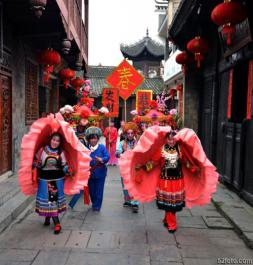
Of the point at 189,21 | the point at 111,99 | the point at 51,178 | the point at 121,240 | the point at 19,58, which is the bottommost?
the point at 121,240

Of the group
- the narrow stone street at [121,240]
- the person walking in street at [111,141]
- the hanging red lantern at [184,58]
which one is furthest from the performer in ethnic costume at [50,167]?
the person walking in street at [111,141]

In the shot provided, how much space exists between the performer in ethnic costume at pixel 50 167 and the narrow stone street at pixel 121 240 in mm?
440

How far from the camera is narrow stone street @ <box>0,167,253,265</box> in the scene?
4066 mm

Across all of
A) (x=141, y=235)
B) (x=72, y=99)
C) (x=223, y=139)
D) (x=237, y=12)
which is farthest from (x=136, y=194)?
(x=72, y=99)

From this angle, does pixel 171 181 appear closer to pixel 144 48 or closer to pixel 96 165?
pixel 96 165

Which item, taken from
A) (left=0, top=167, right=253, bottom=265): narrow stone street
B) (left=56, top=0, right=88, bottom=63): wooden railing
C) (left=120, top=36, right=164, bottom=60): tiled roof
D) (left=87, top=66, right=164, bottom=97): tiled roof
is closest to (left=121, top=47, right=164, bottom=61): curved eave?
(left=120, top=36, right=164, bottom=60): tiled roof

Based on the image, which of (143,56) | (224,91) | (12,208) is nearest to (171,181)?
(12,208)

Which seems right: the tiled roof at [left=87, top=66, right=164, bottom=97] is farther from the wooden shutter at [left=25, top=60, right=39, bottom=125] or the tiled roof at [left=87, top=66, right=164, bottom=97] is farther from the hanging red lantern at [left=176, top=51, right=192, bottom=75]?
the hanging red lantern at [left=176, top=51, right=192, bottom=75]

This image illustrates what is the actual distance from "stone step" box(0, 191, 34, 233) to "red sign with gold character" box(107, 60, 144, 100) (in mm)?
4606

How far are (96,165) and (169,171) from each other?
156 cm

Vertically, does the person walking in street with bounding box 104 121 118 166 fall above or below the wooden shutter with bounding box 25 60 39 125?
below

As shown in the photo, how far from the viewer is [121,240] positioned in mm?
4676

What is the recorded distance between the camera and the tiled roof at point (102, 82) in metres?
33.4

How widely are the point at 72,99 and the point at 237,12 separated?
16.2m
